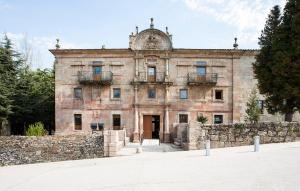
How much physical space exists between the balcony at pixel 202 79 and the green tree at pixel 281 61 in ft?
23.7

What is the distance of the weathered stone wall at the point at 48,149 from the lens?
727 inches

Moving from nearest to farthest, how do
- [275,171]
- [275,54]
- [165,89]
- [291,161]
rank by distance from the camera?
[275,171]
[291,161]
[275,54]
[165,89]

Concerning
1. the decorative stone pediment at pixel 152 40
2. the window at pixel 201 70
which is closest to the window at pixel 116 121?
the decorative stone pediment at pixel 152 40

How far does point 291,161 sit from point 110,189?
21.1ft

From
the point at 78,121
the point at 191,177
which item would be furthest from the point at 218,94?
the point at 191,177

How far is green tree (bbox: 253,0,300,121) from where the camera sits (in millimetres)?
20641

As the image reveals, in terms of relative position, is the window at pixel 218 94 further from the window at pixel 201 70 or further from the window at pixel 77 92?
the window at pixel 77 92

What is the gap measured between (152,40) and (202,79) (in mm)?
5954

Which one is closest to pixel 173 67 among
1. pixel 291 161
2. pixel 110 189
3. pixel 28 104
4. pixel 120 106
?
pixel 120 106

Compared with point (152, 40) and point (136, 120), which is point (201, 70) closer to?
point (152, 40)

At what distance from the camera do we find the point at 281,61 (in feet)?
69.2

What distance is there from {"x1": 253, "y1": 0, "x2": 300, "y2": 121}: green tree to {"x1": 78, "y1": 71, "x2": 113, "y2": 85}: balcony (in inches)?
531

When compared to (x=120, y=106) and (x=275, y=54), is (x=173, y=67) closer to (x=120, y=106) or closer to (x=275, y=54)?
(x=120, y=106)

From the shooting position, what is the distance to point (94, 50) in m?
31.1
